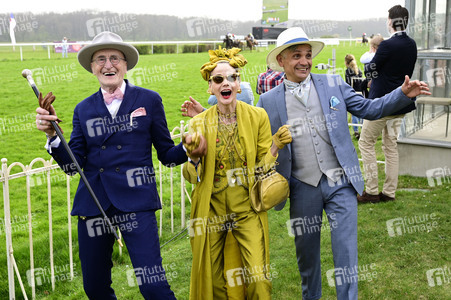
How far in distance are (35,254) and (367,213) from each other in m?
4.30

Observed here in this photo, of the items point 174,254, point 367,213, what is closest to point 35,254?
point 174,254

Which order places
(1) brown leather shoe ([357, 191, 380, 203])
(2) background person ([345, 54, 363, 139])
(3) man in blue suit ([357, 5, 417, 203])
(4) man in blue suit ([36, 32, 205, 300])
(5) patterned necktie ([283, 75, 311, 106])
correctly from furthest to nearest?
(2) background person ([345, 54, 363, 139]) → (1) brown leather shoe ([357, 191, 380, 203]) → (3) man in blue suit ([357, 5, 417, 203]) → (5) patterned necktie ([283, 75, 311, 106]) → (4) man in blue suit ([36, 32, 205, 300])

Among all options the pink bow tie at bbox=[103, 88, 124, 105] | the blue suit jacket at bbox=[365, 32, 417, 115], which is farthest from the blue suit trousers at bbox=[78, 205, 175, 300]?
the blue suit jacket at bbox=[365, 32, 417, 115]

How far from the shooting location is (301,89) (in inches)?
158

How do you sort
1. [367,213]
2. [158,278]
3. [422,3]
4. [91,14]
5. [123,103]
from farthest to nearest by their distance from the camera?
[91,14], [422,3], [367,213], [123,103], [158,278]

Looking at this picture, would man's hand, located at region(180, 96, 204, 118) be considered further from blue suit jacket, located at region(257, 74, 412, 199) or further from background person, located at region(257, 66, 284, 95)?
background person, located at region(257, 66, 284, 95)

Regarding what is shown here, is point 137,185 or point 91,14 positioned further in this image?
point 91,14

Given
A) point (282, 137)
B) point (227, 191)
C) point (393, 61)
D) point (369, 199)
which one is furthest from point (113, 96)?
point (369, 199)

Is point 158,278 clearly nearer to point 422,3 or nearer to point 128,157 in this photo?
point 128,157

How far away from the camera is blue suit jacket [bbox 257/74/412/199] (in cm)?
395

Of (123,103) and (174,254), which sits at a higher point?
(123,103)

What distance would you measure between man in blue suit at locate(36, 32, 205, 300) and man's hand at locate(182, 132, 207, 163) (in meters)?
0.27

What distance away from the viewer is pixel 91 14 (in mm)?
91750

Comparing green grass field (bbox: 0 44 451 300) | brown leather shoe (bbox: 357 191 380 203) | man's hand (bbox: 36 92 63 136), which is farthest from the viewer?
brown leather shoe (bbox: 357 191 380 203)
